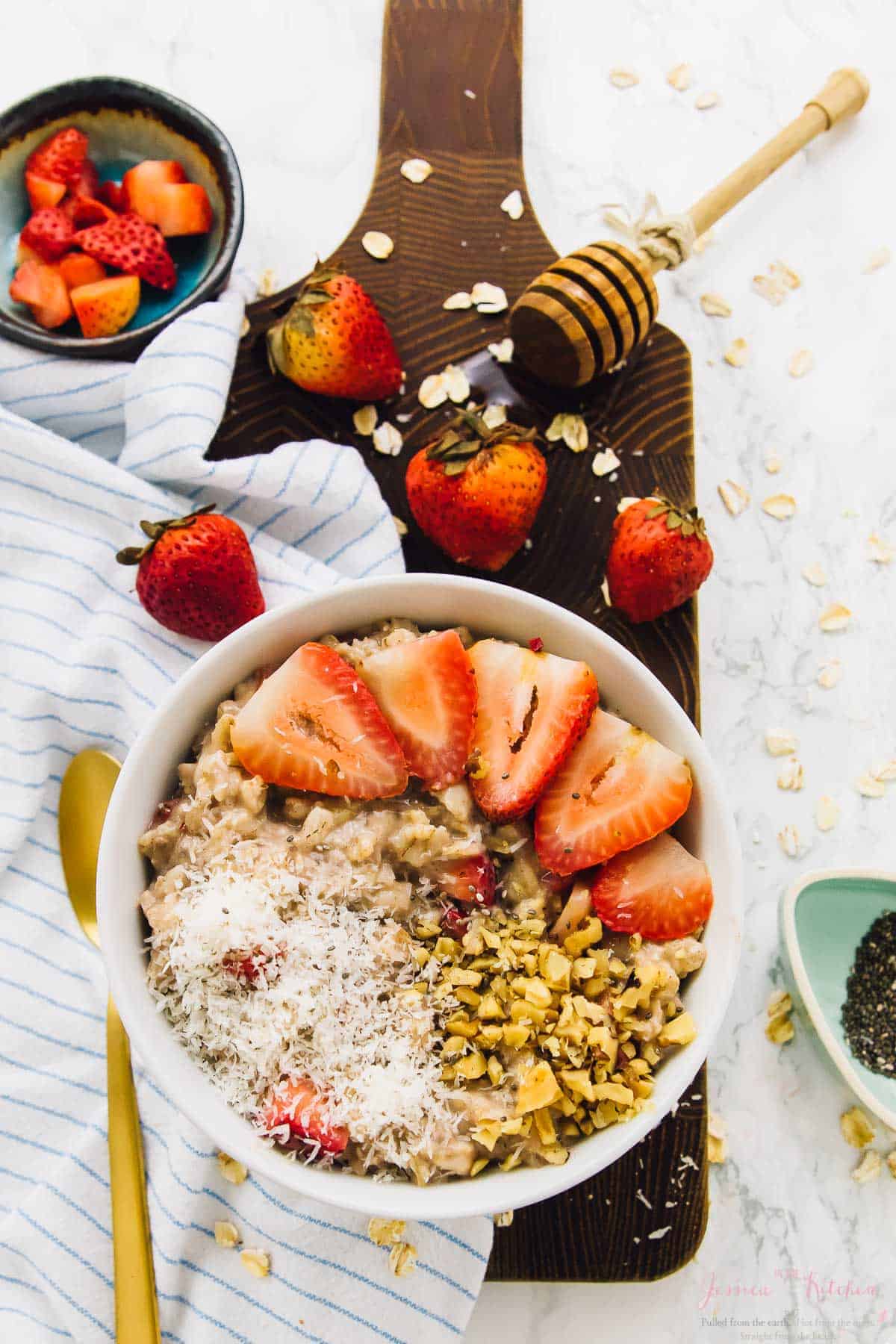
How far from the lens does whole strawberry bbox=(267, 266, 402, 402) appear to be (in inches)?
81.1

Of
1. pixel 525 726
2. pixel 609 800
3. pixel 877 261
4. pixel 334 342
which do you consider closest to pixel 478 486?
pixel 334 342

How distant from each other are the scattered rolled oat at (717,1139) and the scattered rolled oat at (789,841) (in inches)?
20.6

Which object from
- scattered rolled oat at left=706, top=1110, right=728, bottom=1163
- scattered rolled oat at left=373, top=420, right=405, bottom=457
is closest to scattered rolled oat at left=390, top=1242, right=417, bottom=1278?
scattered rolled oat at left=706, top=1110, right=728, bottom=1163

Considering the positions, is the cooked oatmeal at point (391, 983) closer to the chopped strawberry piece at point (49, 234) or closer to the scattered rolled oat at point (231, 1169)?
the scattered rolled oat at point (231, 1169)

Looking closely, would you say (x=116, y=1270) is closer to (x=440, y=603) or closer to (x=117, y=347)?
(x=440, y=603)

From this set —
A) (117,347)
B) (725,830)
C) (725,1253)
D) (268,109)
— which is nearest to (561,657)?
(725,830)

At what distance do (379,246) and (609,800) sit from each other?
1265mm

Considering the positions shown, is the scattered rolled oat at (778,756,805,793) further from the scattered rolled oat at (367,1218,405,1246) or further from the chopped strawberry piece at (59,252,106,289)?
the chopped strawberry piece at (59,252,106,289)

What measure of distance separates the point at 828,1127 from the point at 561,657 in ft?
3.77

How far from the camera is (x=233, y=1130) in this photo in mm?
1545

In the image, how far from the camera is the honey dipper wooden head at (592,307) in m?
2.07

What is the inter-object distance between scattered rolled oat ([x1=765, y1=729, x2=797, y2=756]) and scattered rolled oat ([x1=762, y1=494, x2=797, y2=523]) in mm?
446

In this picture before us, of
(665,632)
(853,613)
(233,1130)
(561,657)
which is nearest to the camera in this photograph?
(233,1130)

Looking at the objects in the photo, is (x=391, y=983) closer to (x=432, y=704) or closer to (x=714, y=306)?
(x=432, y=704)
